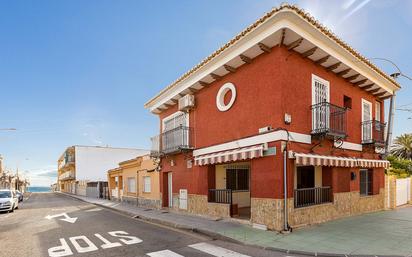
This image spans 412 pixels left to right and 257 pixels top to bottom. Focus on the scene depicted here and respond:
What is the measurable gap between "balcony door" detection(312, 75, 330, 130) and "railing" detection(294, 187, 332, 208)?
262cm

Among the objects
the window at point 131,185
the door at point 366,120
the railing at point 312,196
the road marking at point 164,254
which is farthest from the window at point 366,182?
the window at point 131,185

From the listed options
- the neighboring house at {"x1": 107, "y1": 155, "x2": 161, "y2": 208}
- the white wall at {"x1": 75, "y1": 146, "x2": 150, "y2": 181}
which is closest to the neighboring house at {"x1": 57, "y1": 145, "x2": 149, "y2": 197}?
the white wall at {"x1": 75, "y1": 146, "x2": 150, "y2": 181}

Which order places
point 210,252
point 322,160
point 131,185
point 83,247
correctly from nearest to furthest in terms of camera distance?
point 210,252 → point 83,247 → point 322,160 → point 131,185

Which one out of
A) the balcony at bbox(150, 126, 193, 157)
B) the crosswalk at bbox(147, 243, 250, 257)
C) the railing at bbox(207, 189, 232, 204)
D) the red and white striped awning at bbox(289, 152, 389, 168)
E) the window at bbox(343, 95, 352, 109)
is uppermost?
the window at bbox(343, 95, 352, 109)

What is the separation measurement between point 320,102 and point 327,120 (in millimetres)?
806

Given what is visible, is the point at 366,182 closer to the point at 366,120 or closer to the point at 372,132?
the point at 372,132

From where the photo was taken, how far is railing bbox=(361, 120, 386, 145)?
1370cm

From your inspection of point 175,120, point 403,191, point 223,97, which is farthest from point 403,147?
point 223,97

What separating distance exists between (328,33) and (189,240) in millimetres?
9046

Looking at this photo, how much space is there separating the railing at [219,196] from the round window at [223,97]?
381 cm

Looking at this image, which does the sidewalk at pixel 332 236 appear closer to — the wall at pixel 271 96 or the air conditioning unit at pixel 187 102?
the wall at pixel 271 96

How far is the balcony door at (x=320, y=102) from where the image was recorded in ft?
35.6

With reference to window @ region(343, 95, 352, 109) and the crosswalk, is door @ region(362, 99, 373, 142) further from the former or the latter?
the crosswalk

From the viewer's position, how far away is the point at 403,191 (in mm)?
17156
